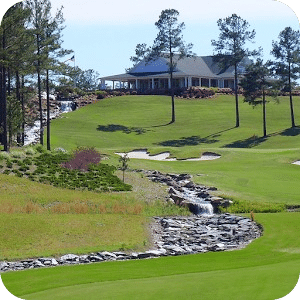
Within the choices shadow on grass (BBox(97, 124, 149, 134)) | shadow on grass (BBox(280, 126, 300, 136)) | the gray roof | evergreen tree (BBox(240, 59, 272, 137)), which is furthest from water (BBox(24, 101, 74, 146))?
shadow on grass (BBox(280, 126, 300, 136))

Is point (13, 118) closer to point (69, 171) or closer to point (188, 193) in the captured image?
point (69, 171)

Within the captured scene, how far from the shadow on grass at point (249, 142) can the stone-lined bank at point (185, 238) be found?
5.80 meters

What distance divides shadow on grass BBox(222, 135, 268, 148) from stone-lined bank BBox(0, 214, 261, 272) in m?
5.80

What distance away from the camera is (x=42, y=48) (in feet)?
91.9

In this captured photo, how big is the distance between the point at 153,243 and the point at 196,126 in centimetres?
822

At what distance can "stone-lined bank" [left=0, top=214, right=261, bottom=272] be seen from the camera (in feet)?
57.3

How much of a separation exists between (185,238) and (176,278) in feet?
28.5

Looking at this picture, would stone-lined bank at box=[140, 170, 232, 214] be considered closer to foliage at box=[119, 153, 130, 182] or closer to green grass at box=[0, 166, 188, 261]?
green grass at box=[0, 166, 188, 261]

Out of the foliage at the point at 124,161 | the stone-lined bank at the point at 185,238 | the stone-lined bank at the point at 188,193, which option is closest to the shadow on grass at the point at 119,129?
the foliage at the point at 124,161

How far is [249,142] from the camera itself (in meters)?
36.9

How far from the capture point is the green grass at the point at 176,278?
12.2m

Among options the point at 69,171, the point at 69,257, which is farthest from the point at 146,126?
the point at 69,257

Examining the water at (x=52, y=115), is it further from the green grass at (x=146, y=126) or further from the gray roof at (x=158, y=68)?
the gray roof at (x=158, y=68)

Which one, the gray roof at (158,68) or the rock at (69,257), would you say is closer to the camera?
the rock at (69,257)
